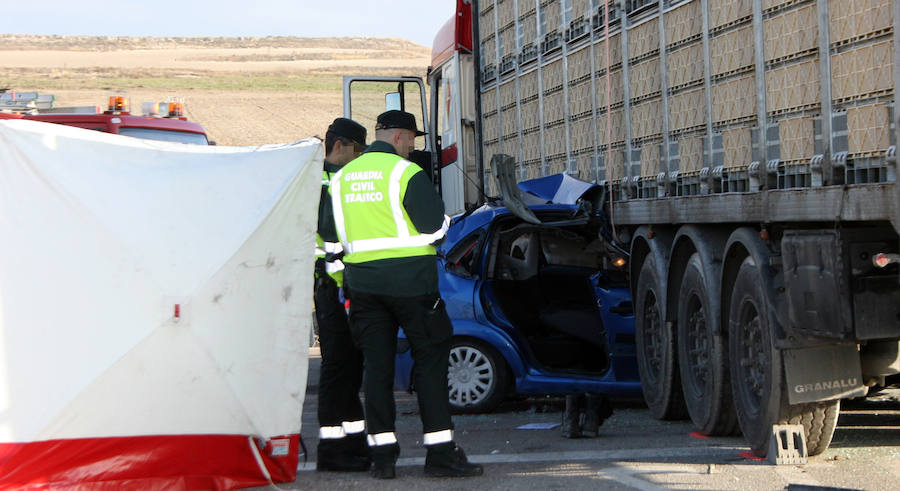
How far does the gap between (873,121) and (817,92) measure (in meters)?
0.54

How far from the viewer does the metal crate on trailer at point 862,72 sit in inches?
209

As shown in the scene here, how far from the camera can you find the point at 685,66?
7.76 meters

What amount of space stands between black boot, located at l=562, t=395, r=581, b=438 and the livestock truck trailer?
71 cm

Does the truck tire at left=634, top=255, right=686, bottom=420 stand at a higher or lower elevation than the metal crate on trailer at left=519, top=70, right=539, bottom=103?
lower

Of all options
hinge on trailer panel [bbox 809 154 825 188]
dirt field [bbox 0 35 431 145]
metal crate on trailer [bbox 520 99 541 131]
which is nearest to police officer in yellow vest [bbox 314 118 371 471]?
hinge on trailer panel [bbox 809 154 825 188]

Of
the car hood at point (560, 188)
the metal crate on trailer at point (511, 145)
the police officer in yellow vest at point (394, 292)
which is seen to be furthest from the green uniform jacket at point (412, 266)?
the metal crate on trailer at point (511, 145)

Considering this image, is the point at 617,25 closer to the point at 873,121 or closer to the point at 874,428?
the point at 874,428

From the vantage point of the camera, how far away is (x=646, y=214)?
870cm

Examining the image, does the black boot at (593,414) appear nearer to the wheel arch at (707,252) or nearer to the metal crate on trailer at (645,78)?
the wheel arch at (707,252)

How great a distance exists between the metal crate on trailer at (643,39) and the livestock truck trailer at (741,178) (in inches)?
0.7

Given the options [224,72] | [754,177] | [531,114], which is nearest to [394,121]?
[754,177]

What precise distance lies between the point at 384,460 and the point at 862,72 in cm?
299

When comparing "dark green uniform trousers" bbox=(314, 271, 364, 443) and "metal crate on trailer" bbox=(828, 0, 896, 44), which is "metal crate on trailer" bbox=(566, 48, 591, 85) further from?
"metal crate on trailer" bbox=(828, 0, 896, 44)

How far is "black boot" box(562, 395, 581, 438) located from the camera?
26.7 feet
